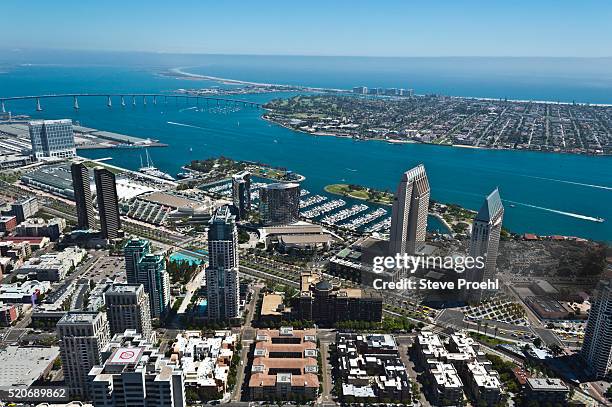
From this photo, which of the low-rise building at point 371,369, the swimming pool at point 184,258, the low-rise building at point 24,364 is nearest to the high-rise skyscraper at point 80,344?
the low-rise building at point 24,364

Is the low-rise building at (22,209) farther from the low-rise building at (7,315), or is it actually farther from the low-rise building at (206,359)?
the low-rise building at (206,359)

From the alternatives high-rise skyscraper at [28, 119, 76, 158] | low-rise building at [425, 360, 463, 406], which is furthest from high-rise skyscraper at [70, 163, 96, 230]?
low-rise building at [425, 360, 463, 406]

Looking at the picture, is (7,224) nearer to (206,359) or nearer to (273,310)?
(273,310)

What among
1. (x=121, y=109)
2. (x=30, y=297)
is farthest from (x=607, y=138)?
(x=121, y=109)

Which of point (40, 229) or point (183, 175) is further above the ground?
point (183, 175)

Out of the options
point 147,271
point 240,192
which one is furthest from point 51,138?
point 147,271

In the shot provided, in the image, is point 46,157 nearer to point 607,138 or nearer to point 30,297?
point 30,297

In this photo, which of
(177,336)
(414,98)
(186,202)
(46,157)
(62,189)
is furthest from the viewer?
(414,98)
